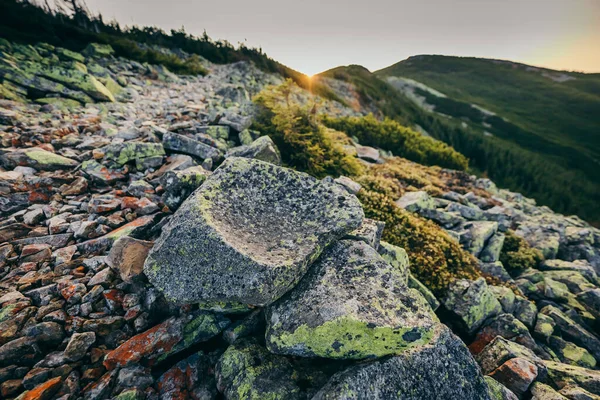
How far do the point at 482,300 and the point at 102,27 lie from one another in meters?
34.9

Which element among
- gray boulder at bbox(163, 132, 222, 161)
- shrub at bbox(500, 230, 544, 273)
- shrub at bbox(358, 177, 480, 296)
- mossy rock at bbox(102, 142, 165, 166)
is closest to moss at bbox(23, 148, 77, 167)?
mossy rock at bbox(102, 142, 165, 166)

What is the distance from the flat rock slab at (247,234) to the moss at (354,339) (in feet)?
2.52

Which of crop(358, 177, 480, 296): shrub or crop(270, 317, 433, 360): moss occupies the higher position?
crop(270, 317, 433, 360): moss

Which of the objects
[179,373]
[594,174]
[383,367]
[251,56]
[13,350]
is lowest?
[594,174]

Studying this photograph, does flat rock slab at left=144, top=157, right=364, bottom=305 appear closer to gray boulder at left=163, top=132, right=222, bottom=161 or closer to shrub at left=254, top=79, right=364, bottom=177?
gray boulder at left=163, top=132, right=222, bottom=161

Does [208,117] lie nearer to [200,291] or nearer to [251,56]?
[200,291]

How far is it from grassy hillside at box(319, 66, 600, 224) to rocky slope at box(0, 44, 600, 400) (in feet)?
99.4

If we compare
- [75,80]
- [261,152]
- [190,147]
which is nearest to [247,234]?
[261,152]

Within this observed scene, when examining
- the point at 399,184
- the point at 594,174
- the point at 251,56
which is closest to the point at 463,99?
the point at 594,174

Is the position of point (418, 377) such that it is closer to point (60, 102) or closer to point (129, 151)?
point (129, 151)

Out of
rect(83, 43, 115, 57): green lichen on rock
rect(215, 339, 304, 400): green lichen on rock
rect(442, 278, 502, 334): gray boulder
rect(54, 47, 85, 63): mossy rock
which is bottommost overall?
rect(442, 278, 502, 334): gray boulder

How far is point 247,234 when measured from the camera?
425cm

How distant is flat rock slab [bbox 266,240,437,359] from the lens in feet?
11.3

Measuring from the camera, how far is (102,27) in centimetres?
2500
